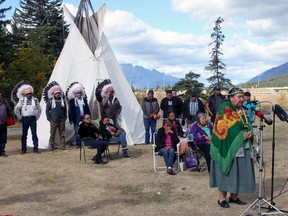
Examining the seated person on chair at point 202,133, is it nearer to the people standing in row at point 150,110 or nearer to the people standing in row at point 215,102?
the people standing in row at point 215,102

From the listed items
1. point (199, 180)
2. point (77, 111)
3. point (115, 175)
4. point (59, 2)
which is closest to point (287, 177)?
point (199, 180)

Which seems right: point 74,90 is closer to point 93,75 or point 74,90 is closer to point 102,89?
point 102,89

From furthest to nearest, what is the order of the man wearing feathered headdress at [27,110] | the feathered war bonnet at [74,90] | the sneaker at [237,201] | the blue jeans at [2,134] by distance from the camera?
the feathered war bonnet at [74,90]
the man wearing feathered headdress at [27,110]
the blue jeans at [2,134]
the sneaker at [237,201]

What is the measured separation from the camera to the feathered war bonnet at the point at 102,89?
35.4 ft

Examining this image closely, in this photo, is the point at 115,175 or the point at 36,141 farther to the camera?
the point at 36,141

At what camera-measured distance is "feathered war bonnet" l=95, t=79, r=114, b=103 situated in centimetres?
1079

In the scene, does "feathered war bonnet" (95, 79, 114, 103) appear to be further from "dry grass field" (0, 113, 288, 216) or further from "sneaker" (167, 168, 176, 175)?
"sneaker" (167, 168, 176, 175)

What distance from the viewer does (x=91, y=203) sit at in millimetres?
5574

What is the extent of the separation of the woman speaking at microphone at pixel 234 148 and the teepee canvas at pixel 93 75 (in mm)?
6095

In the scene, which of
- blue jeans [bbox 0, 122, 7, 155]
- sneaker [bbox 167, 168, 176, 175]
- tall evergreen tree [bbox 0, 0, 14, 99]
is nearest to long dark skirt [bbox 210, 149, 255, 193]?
sneaker [bbox 167, 168, 176, 175]

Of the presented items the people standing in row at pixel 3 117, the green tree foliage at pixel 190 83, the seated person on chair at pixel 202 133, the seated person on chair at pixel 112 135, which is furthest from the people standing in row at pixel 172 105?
the green tree foliage at pixel 190 83

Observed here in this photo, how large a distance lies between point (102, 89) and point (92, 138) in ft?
8.54

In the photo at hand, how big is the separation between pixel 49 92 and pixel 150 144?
314 centimetres

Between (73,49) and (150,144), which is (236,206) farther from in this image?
(73,49)
